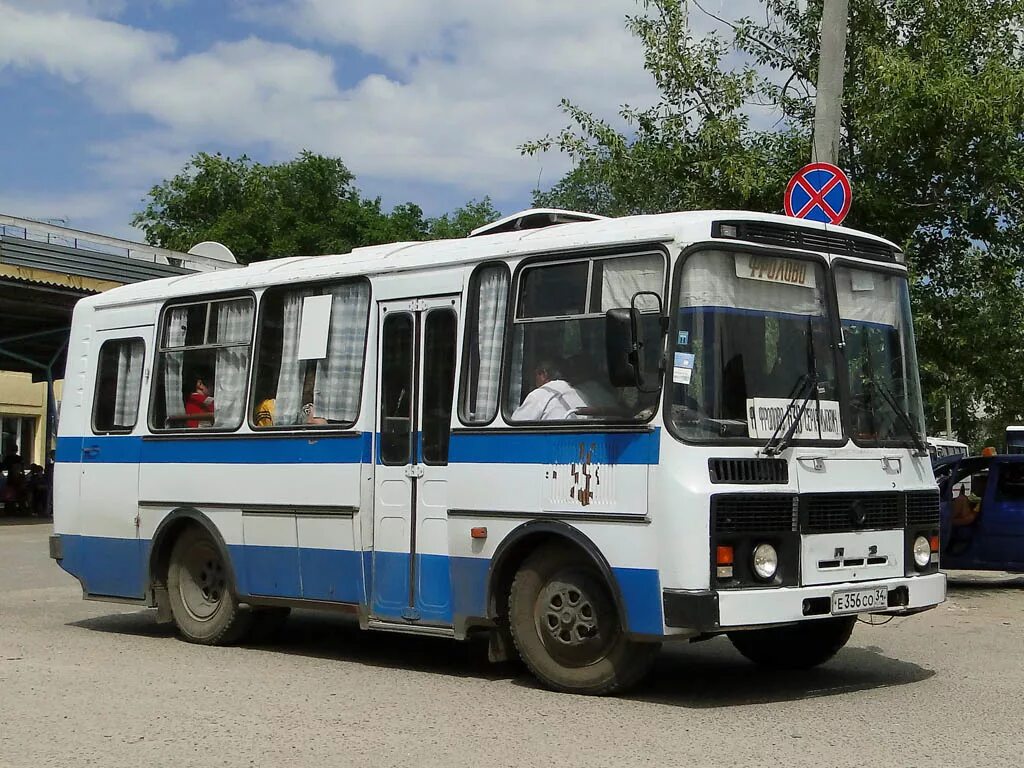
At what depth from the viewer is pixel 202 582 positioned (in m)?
12.0

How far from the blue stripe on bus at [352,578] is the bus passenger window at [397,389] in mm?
700

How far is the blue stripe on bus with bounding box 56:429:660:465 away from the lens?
8820mm

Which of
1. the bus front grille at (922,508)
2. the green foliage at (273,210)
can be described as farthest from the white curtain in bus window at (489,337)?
the green foliage at (273,210)

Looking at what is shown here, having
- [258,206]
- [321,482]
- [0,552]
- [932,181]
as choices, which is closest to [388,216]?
[258,206]

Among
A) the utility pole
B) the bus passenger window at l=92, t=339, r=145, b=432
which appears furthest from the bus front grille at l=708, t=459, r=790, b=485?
the bus passenger window at l=92, t=339, r=145, b=432

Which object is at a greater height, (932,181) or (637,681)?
(932,181)

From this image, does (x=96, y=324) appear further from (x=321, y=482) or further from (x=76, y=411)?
(x=321, y=482)

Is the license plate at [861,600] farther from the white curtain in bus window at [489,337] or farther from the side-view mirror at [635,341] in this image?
the white curtain in bus window at [489,337]

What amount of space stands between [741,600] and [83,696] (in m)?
3.88

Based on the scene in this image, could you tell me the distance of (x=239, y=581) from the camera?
1147 centimetres

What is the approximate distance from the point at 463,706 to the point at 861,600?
2384 millimetres

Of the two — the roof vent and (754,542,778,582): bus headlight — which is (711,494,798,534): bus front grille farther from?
the roof vent

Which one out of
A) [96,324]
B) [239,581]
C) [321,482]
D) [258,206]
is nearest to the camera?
[321,482]

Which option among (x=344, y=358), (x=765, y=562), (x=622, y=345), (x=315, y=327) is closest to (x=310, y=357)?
(x=315, y=327)
